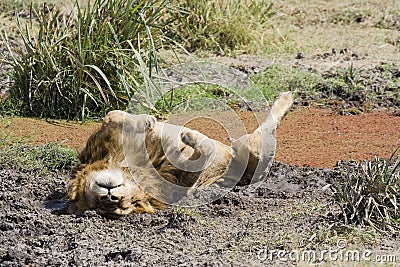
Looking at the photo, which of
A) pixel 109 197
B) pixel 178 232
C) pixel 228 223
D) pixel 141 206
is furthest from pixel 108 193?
pixel 228 223

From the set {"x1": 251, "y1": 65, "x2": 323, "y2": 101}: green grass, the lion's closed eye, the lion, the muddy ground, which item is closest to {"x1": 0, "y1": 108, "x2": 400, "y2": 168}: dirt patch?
the muddy ground

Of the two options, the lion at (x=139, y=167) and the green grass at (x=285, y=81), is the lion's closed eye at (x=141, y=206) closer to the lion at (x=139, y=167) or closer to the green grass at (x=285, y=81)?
the lion at (x=139, y=167)

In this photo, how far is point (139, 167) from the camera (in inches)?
194

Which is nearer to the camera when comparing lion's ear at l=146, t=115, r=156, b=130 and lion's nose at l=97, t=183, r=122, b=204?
lion's nose at l=97, t=183, r=122, b=204

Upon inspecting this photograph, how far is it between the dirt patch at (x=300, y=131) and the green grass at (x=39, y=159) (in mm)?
464

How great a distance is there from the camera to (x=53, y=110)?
7.61 metres

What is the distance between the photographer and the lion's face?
4.68 meters

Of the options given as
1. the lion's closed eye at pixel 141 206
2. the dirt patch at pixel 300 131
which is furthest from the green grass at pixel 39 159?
the lion's closed eye at pixel 141 206

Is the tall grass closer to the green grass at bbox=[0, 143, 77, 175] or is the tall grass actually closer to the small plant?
the green grass at bbox=[0, 143, 77, 175]

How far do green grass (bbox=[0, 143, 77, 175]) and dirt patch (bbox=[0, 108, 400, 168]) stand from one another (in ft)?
1.52

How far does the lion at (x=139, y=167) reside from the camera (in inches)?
188

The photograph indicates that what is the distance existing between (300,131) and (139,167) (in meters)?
2.90

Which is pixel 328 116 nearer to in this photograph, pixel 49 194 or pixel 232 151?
pixel 232 151

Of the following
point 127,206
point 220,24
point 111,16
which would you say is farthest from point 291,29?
point 127,206
